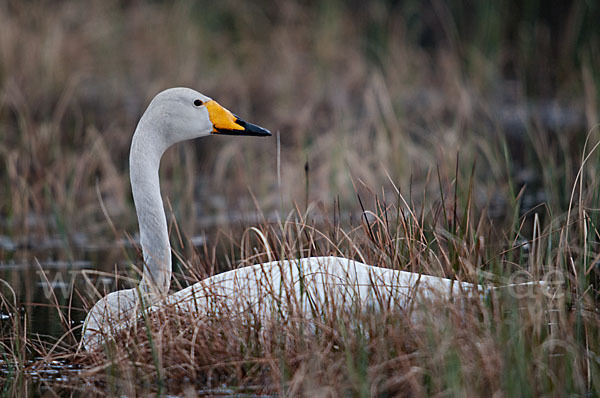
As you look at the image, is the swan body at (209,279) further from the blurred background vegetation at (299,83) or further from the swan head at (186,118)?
the blurred background vegetation at (299,83)

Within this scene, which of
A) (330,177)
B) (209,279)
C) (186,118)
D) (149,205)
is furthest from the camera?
(330,177)

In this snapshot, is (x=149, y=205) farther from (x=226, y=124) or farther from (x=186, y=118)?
(x=226, y=124)

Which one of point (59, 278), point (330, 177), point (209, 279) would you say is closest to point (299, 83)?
point (330, 177)

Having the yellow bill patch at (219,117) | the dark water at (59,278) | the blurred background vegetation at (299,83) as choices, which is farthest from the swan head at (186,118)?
the blurred background vegetation at (299,83)

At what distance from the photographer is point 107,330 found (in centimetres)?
438

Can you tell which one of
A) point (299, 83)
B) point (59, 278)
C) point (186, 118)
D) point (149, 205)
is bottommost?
point (59, 278)

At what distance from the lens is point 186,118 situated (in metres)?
5.20

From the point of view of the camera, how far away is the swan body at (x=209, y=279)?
4.27 metres

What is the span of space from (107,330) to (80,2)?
11.3 m

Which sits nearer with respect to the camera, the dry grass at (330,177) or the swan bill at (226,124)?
the dry grass at (330,177)

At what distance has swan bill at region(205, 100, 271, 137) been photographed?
5.25m

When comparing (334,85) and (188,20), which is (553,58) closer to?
(334,85)

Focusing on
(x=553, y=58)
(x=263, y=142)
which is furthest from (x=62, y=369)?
(x=553, y=58)

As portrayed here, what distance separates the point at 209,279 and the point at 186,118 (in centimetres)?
102
